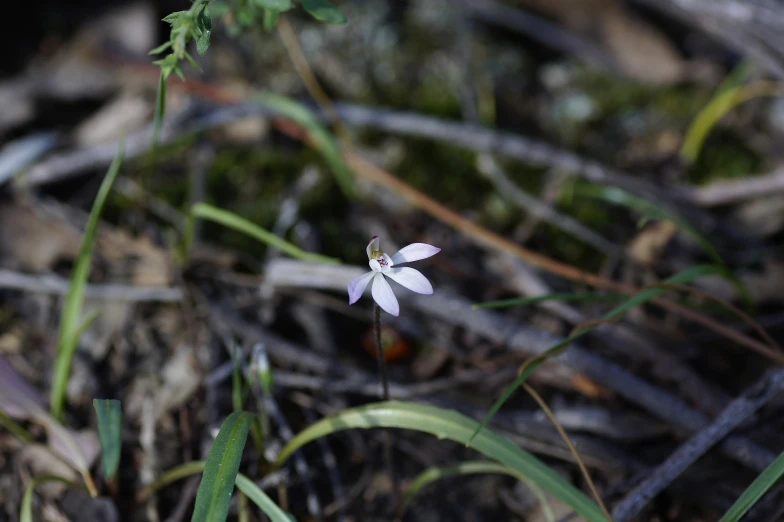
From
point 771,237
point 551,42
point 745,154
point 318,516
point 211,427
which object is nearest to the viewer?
point 318,516

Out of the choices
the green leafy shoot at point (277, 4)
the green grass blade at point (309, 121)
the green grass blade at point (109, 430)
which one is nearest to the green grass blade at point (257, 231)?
the green grass blade at point (309, 121)

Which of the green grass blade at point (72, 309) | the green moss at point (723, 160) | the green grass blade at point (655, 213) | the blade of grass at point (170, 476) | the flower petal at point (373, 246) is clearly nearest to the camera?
the flower petal at point (373, 246)

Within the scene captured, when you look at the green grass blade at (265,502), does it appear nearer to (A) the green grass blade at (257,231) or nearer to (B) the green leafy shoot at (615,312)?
(B) the green leafy shoot at (615,312)

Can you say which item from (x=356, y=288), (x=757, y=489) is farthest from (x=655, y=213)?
(x=356, y=288)

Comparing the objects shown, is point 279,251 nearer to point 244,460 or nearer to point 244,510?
point 244,460

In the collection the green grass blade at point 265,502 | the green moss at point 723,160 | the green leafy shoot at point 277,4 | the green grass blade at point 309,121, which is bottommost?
the green grass blade at point 265,502

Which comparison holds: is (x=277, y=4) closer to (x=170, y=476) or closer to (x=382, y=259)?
(x=382, y=259)

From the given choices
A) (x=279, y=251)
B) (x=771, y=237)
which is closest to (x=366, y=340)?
(x=279, y=251)

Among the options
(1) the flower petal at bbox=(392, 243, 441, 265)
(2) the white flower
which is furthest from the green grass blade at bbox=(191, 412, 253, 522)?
(1) the flower petal at bbox=(392, 243, 441, 265)
